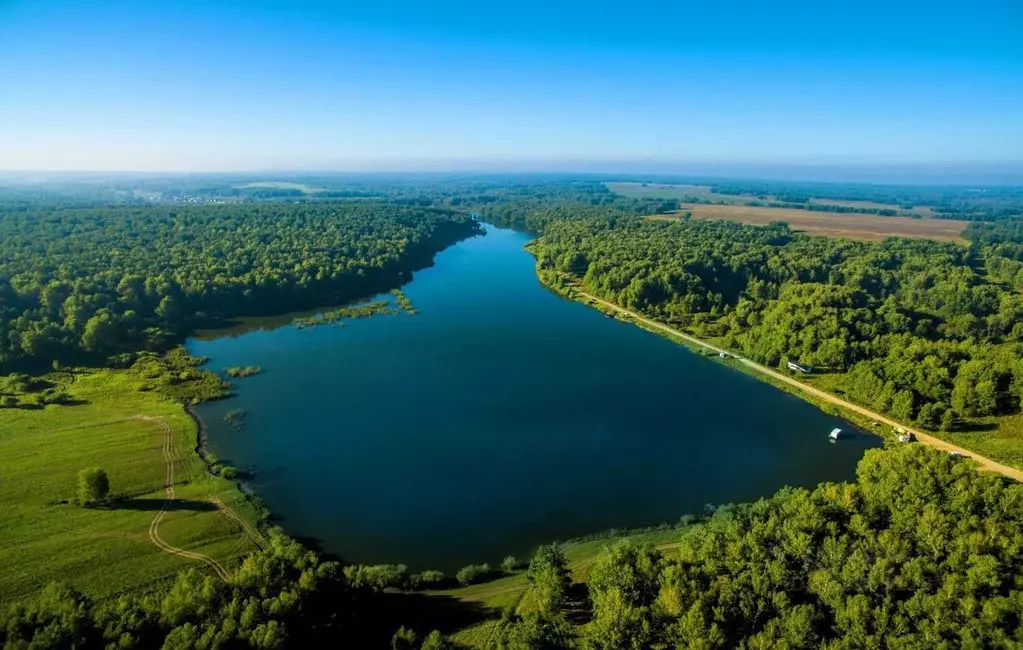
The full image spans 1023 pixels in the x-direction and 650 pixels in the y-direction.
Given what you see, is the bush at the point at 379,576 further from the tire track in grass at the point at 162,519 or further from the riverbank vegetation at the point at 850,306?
the riverbank vegetation at the point at 850,306

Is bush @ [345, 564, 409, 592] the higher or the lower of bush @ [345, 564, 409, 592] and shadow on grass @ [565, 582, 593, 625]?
the higher

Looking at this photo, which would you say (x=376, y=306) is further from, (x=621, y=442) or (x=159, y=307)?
(x=621, y=442)

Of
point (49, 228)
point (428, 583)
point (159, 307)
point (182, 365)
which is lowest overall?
point (428, 583)

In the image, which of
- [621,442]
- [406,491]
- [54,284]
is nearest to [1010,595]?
[621,442]

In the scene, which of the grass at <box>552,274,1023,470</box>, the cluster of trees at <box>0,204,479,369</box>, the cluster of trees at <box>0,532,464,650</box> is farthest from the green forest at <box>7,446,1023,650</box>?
the cluster of trees at <box>0,204,479,369</box>

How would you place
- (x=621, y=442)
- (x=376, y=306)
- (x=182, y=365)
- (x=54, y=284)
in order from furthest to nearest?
1. (x=376, y=306)
2. (x=54, y=284)
3. (x=182, y=365)
4. (x=621, y=442)

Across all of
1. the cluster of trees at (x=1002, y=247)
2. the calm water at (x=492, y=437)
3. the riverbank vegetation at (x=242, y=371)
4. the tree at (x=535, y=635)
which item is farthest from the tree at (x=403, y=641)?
the cluster of trees at (x=1002, y=247)

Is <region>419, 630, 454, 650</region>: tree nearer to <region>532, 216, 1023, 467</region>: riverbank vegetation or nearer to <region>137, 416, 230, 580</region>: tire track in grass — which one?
<region>137, 416, 230, 580</region>: tire track in grass
